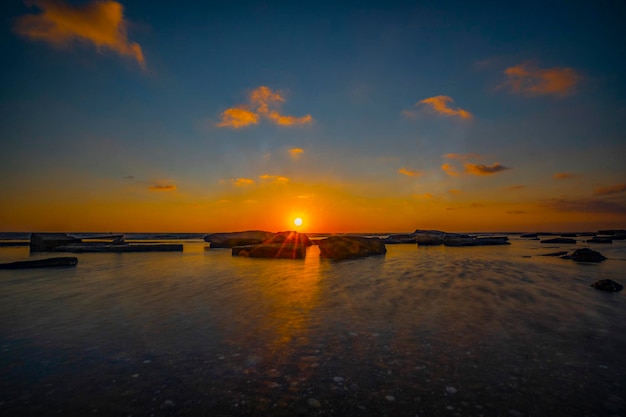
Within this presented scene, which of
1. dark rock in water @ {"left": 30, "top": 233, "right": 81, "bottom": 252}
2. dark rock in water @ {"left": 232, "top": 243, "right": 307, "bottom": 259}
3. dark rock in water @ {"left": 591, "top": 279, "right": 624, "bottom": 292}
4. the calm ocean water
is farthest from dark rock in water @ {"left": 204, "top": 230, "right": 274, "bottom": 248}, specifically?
dark rock in water @ {"left": 591, "top": 279, "right": 624, "bottom": 292}

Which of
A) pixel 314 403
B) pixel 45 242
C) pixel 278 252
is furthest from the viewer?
pixel 45 242

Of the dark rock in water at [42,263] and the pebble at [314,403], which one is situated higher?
the dark rock in water at [42,263]

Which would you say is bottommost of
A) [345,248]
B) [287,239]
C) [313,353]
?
[313,353]

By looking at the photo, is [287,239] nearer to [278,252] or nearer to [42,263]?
[278,252]

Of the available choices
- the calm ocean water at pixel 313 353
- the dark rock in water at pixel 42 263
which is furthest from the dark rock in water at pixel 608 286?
the dark rock in water at pixel 42 263

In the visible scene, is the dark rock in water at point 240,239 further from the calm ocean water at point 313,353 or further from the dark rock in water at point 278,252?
the calm ocean water at point 313,353

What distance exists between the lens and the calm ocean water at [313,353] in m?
3.03

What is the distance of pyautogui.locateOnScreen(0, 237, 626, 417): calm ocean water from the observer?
3.03 metres

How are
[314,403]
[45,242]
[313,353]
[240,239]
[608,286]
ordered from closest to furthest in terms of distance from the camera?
[314,403]
[313,353]
[608,286]
[45,242]
[240,239]

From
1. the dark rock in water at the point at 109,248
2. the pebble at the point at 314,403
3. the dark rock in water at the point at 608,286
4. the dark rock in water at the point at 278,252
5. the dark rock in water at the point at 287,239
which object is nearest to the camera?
the pebble at the point at 314,403

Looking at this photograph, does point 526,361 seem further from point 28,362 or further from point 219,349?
point 28,362

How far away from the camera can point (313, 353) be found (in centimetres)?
433

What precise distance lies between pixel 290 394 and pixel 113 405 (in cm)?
183

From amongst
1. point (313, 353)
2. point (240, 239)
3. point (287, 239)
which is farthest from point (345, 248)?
point (313, 353)
